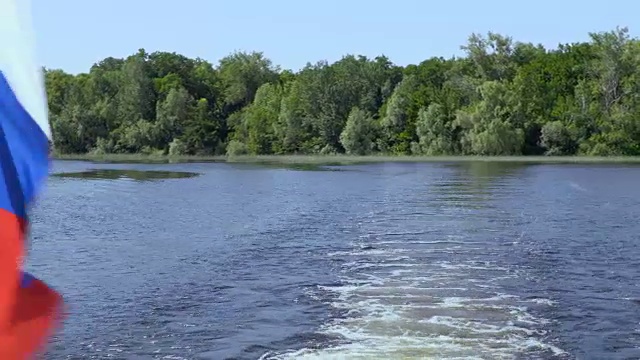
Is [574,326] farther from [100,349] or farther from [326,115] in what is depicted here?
[326,115]

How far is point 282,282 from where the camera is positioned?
1731 centimetres

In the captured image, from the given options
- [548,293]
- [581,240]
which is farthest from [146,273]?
[581,240]

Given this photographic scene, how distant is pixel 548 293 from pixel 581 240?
820 cm

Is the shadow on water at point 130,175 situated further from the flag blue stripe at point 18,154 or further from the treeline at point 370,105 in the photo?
the flag blue stripe at point 18,154

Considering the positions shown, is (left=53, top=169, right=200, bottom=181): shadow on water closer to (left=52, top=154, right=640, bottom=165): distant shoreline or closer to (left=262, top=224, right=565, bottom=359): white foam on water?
(left=52, top=154, right=640, bottom=165): distant shoreline

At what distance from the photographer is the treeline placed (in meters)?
97.0

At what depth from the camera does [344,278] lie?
58.6ft

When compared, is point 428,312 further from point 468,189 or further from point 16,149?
point 468,189

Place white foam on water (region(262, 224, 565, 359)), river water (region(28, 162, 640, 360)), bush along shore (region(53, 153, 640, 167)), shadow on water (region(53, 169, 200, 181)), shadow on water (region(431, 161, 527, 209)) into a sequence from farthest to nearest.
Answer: bush along shore (region(53, 153, 640, 167)) → shadow on water (region(53, 169, 200, 181)) → shadow on water (region(431, 161, 527, 209)) → river water (region(28, 162, 640, 360)) → white foam on water (region(262, 224, 565, 359))

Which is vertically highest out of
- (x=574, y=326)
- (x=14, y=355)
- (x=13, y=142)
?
(x=13, y=142)

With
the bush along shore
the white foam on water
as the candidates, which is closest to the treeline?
the bush along shore

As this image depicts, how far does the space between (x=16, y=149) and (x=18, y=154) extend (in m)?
0.02

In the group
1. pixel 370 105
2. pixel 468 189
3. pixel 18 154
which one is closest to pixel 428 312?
pixel 18 154

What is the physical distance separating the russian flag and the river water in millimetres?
8911
